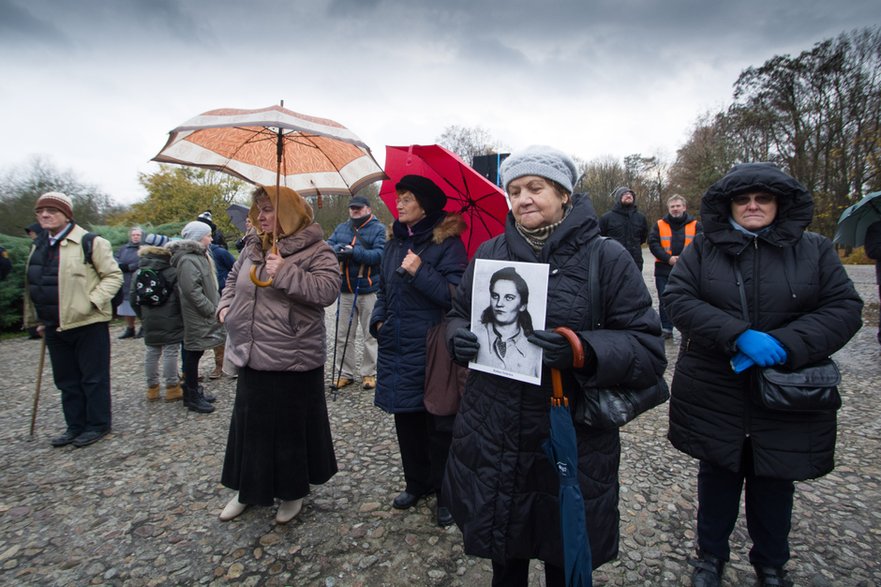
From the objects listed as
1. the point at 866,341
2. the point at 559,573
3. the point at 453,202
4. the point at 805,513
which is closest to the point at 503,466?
the point at 559,573

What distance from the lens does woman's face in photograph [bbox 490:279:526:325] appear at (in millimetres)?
1701

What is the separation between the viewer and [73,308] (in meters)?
3.89

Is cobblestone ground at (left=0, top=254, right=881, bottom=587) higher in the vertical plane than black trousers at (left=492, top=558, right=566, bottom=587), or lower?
lower

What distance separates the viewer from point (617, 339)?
1.54 metres

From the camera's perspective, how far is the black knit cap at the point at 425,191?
2748 millimetres

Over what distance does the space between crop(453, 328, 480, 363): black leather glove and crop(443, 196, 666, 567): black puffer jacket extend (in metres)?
0.15

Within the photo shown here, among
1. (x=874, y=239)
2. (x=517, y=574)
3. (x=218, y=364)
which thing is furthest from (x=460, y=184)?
(x=874, y=239)

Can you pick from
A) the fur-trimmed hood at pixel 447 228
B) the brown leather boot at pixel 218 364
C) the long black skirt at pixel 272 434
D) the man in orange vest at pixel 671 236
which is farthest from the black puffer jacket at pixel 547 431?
the man in orange vest at pixel 671 236

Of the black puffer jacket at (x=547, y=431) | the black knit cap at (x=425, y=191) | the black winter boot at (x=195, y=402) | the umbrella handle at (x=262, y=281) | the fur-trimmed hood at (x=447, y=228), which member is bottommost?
the black winter boot at (x=195, y=402)

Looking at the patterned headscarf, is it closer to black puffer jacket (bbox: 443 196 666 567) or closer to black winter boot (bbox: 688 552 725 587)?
black puffer jacket (bbox: 443 196 666 567)

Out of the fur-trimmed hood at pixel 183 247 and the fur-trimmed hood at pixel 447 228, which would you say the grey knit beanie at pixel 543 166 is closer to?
the fur-trimmed hood at pixel 447 228

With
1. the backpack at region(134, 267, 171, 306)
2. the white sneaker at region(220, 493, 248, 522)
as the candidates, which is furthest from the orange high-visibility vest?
the backpack at region(134, 267, 171, 306)

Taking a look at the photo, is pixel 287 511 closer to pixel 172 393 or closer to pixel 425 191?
pixel 425 191

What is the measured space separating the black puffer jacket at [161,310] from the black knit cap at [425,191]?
3.59 meters
